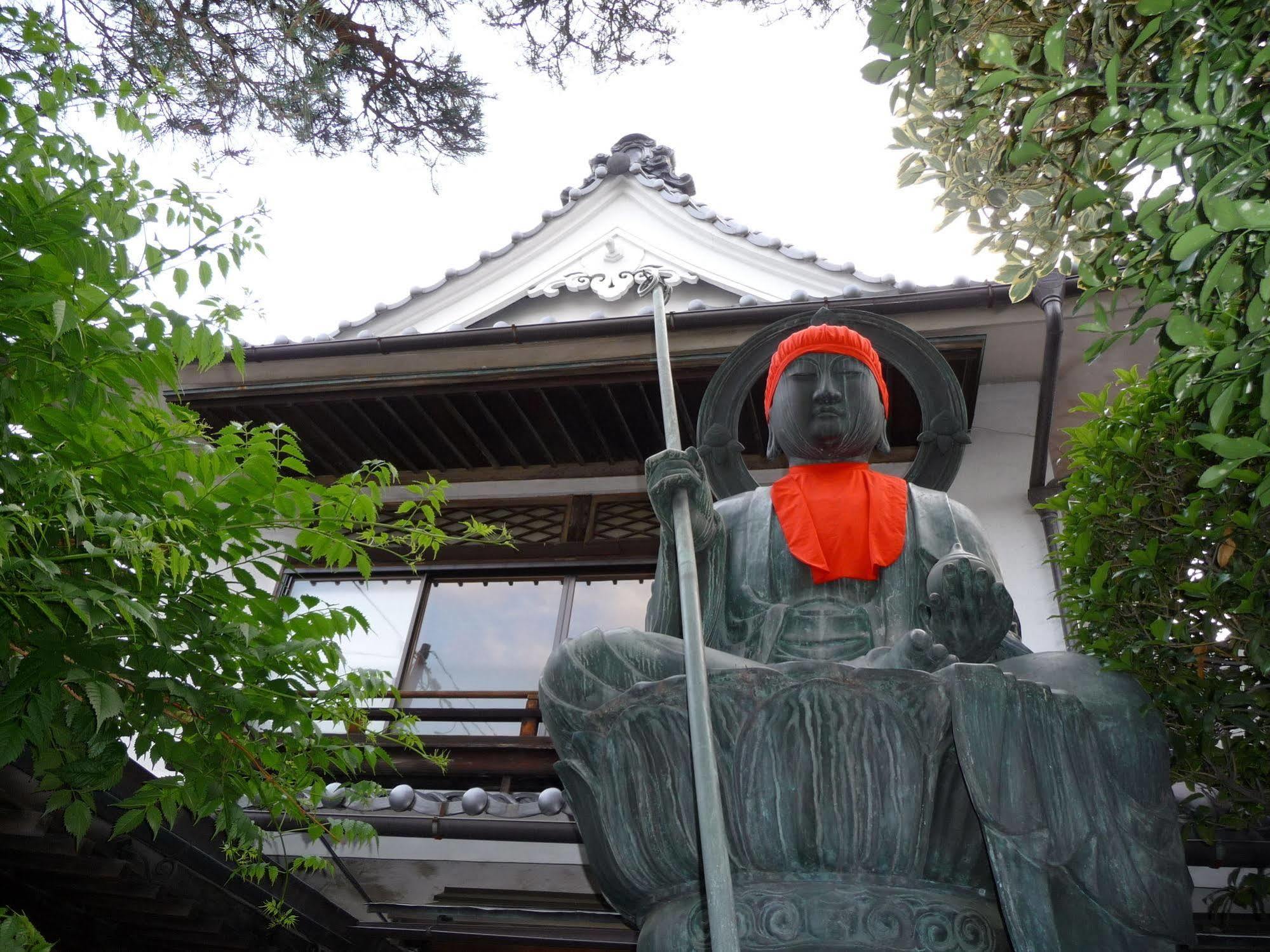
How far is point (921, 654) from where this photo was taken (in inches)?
95.3

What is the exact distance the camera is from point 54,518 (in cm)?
307

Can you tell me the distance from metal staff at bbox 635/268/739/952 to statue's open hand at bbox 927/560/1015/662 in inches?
25.2

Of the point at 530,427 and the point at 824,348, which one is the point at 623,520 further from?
the point at 824,348

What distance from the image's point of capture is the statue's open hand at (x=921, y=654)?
2410mm

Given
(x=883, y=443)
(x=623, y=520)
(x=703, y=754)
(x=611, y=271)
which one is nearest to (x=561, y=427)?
(x=623, y=520)

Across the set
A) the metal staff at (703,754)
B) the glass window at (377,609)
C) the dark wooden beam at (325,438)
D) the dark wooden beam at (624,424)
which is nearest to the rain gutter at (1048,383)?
the dark wooden beam at (624,424)

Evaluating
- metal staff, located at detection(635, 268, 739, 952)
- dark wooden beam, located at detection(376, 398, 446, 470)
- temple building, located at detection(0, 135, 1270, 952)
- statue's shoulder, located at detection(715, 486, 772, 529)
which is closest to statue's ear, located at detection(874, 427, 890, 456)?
statue's shoulder, located at detection(715, 486, 772, 529)

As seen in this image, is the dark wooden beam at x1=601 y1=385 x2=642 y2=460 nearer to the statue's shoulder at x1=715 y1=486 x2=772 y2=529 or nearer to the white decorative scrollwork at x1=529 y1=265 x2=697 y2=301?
the white decorative scrollwork at x1=529 y1=265 x2=697 y2=301

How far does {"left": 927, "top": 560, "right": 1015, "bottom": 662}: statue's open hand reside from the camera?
2484 millimetres

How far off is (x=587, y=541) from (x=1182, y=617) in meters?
4.90

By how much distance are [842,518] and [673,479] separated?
2.45ft

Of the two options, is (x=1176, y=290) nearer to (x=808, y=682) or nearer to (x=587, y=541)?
(x=808, y=682)

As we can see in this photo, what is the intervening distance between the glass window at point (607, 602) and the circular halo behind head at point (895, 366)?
395cm

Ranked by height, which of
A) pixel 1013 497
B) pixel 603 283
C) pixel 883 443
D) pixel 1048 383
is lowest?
pixel 883 443
